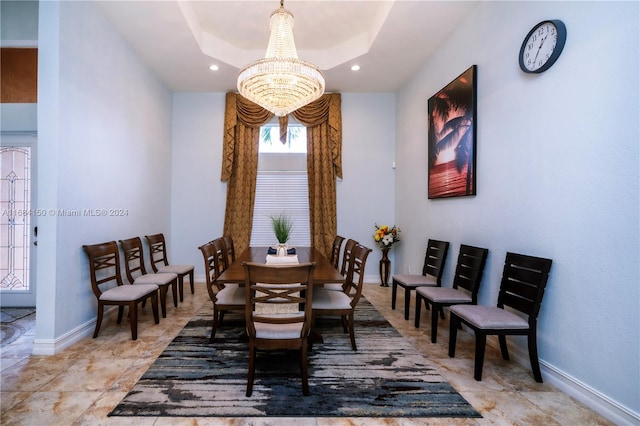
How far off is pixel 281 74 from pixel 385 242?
3085mm

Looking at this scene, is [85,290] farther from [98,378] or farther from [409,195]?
[409,195]

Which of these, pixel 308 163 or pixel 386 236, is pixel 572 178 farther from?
pixel 308 163

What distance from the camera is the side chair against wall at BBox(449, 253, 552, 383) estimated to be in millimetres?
2094

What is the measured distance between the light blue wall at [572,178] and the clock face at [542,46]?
0.05 m

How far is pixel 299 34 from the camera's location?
403 cm

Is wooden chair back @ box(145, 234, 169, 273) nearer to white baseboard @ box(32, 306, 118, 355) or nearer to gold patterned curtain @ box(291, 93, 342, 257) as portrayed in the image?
white baseboard @ box(32, 306, 118, 355)

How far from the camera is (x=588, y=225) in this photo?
74.4 inches

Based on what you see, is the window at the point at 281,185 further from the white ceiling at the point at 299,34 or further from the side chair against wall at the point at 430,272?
the side chair against wall at the point at 430,272

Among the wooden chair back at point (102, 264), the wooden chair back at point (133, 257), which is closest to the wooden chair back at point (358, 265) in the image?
the wooden chair back at point (102, 264)

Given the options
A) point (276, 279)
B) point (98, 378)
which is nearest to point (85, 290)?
point (98, 378)

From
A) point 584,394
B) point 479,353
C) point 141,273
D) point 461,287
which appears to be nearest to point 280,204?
Result: point 141,273

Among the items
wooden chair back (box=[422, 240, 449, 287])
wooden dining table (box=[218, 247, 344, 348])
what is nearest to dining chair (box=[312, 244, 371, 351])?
wooden dining table (box=[218, 247, 344, 348])

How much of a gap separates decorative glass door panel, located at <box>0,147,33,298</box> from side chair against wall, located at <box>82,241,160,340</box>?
1.34m

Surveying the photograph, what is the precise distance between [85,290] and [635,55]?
4629 millimetres
